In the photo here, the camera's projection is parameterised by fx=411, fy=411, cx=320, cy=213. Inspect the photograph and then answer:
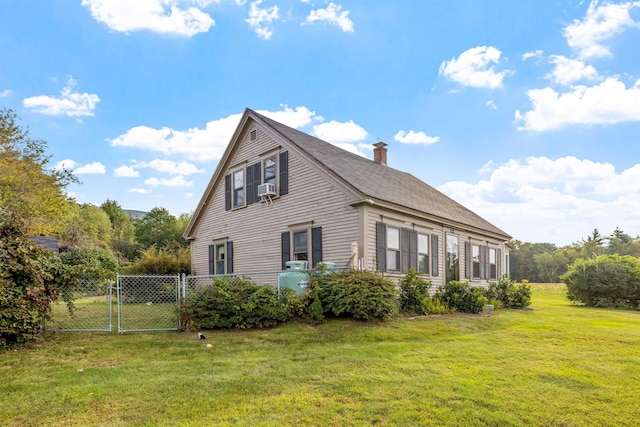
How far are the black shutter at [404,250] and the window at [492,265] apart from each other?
7080 millimetres

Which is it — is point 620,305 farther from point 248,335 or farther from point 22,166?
point 22,166

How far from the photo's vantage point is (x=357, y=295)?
8.91m

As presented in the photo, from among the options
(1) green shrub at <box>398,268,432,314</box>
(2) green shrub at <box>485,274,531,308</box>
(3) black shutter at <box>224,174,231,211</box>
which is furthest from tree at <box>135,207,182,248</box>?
(1) green shrub at <box>398,268,432,314</box>

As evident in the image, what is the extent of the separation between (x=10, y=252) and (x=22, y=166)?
1659cm

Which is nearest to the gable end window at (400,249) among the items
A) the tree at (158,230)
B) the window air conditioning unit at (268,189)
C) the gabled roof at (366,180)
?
the gabled roof at (366,180)

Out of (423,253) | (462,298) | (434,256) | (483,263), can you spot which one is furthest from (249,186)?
(483,263)

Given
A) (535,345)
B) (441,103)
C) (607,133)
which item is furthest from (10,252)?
(607,133)

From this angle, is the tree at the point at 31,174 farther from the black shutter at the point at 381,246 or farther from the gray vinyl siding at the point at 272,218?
the black shutter at the point at 381,246

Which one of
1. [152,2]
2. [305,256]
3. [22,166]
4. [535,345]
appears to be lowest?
[535,345]

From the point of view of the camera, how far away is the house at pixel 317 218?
11.5 metres

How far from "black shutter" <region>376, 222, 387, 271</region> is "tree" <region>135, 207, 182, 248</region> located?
2554 centimetres

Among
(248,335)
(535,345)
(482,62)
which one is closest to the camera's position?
(535,345)

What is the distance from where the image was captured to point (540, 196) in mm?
21828

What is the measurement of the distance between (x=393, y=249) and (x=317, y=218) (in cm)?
241
